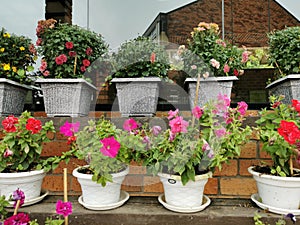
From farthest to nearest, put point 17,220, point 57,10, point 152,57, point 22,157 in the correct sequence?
1. point 57,10
2. point 152,57
3. point 22,157
4. point 17,220

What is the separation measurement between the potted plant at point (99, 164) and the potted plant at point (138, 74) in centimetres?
27

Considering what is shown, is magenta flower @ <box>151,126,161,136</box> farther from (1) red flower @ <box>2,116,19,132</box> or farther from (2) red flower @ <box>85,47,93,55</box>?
(2) red flower @ <box>85,47,93,55</box>

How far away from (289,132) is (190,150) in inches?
14.2

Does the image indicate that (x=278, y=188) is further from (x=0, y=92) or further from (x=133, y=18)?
(x=133, y=18)

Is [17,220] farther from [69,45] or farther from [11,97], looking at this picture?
[69,45]

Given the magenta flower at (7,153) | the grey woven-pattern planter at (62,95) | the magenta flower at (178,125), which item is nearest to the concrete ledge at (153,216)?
the magenta flower at (7,153)

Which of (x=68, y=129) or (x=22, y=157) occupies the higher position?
(x=68, y=129)

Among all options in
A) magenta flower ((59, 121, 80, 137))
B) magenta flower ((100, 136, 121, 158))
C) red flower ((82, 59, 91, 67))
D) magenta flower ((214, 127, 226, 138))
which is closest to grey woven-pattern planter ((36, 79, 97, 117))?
red flower ((82, 59, 91, 67))

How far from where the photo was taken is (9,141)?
1.12 m

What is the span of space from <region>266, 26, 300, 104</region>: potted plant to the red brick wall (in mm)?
270

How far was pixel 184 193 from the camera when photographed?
110cm

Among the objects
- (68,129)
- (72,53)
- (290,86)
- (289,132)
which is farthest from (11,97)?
(290,86)


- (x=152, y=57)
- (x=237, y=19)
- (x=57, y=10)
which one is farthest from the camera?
(x=237, y=19)

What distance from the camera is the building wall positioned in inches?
97.1
